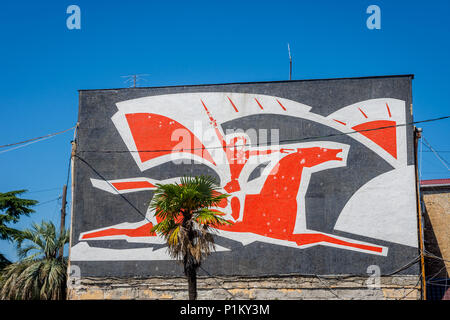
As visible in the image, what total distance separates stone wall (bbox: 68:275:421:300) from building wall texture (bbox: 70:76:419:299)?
6 centimetres

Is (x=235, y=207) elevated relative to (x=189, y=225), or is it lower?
elevated

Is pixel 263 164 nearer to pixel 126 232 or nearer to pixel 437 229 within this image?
pixel 126 232

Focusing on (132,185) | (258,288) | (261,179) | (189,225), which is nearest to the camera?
(189,225)

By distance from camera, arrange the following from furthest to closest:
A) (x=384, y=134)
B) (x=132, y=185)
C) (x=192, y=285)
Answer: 1. (x=132, y=185)
2. (x=384, y=134)
3. (x=192, y=285)

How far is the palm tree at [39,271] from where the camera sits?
978 inches

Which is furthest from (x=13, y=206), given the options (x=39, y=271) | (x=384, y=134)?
(x=384, y=134)

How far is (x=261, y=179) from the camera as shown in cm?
2514

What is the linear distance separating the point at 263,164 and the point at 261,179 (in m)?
0.72

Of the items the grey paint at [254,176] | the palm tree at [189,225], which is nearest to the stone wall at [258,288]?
the grey paint at [254,176]

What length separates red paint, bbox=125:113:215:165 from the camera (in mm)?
25812

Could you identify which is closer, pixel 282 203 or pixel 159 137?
pixel 282 203

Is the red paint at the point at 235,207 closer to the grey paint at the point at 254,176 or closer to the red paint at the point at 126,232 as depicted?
the grey paint at the point at 254,176

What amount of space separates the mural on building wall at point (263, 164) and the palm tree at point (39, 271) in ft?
4.54

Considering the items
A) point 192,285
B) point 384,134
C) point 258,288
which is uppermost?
point 384,134
